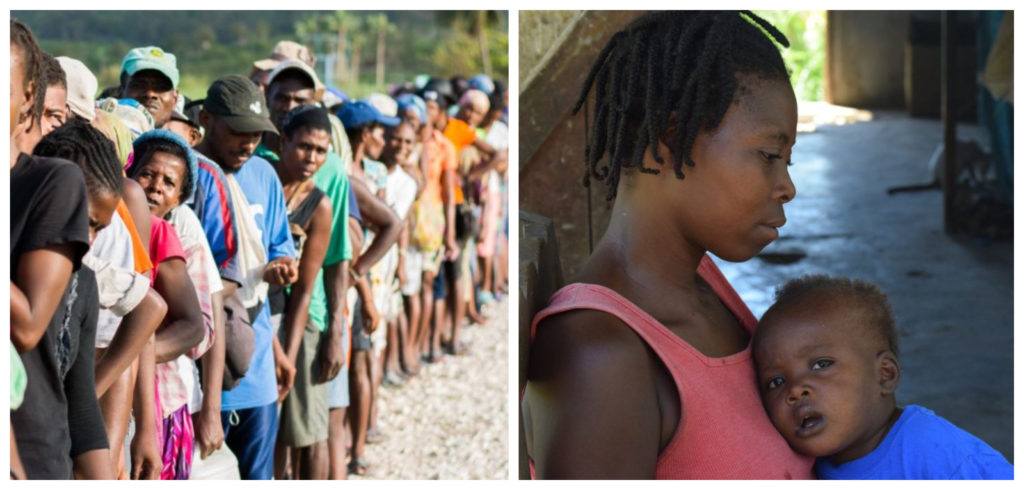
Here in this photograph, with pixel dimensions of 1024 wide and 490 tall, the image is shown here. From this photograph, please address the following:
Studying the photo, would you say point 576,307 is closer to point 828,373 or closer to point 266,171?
point 828,373

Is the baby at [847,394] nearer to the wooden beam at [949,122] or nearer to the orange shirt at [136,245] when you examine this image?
the orange shirt at [136,245]

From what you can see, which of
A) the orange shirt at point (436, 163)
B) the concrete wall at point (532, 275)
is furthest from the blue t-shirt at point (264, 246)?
the orange shirt at point (436, 163)

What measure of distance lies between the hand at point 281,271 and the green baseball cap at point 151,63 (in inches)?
24.6

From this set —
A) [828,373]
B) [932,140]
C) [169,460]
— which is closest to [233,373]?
[169,460]

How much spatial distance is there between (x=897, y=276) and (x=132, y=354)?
21.3ft

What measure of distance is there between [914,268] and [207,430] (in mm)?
6061

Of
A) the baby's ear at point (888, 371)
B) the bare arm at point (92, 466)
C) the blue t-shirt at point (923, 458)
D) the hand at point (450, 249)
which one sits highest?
the baby's ear at point (888, 371)

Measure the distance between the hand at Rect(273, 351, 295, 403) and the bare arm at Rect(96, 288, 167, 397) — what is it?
168 cm

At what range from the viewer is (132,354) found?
112 inches

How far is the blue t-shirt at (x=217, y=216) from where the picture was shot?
3863 millimetres

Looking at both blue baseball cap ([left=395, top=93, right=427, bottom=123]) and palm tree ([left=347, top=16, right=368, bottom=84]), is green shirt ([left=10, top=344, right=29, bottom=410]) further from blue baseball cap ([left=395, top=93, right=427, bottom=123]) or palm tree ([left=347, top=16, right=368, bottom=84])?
palm tree ([left=347, top=16, right=368, bottom=84])

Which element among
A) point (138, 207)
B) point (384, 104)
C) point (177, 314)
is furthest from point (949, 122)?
point (138, 207)

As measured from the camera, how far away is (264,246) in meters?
4.22

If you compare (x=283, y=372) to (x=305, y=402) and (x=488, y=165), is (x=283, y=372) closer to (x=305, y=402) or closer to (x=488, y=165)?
(x=305, y=402)
